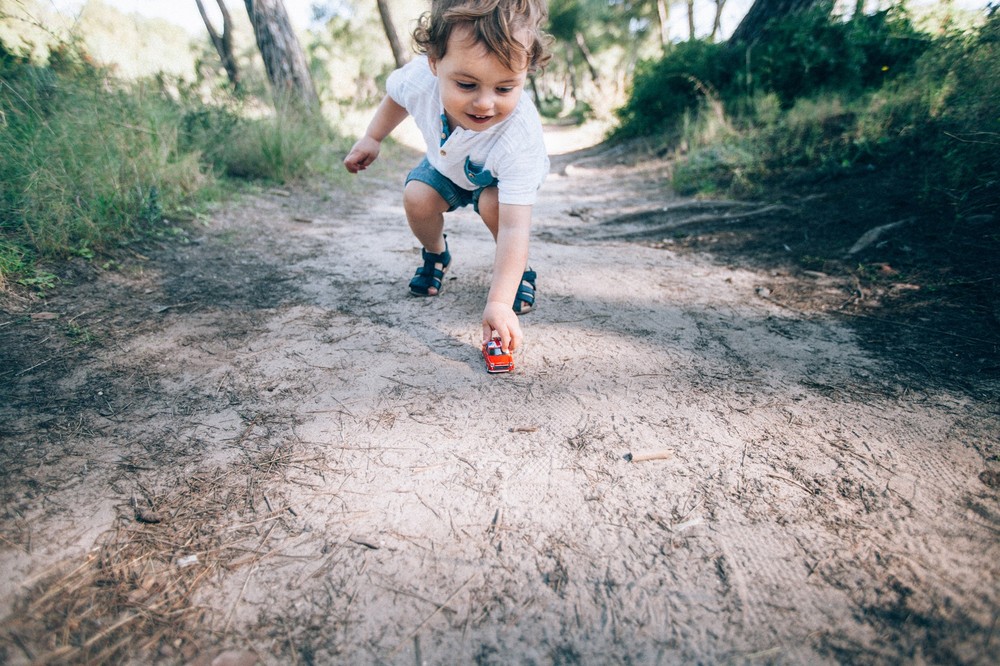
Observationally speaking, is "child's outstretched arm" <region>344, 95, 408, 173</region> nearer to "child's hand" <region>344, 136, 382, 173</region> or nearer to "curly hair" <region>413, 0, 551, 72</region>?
"child's hand" <region>344, 136, 382, 173</region>

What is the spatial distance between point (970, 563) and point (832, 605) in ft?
1.19

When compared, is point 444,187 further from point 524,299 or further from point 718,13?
point 718,13

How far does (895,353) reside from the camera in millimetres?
1891

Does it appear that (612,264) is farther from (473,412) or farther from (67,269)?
(67,269)

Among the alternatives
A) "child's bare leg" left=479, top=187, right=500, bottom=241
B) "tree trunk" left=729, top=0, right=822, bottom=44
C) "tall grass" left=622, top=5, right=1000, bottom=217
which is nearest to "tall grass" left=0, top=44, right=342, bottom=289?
"child's bare leg" left=479, top=187, right=500, bottom=241

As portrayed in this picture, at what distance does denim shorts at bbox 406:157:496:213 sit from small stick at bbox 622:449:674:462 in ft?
4.57

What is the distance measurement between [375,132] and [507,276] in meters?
1.18

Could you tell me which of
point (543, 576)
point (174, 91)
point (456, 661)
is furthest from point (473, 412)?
point (174, 91)

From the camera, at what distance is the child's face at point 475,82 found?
5.21 feet

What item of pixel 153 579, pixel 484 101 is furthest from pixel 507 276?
pixel 153 579

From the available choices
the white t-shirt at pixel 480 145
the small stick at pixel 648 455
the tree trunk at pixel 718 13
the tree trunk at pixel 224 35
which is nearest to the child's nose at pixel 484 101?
the white t-shirt at pixel 480 145

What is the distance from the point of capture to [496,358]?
1.81 m

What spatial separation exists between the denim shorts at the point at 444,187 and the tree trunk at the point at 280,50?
4797mm

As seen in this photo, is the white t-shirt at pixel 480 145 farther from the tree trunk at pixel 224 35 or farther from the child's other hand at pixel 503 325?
the tree trunk at pixel 224 35
